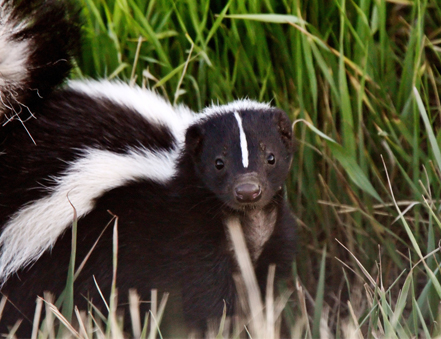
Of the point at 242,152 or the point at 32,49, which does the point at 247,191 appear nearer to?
the point at 242,152

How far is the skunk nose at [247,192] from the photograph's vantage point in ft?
9.86

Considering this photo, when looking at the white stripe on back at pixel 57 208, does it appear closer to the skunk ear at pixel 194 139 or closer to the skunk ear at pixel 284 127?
the skunk ear at pixel 194 139

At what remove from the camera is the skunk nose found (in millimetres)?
3004

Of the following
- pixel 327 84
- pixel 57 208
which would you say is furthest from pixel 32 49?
pixel 327 84

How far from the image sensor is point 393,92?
13.5ft

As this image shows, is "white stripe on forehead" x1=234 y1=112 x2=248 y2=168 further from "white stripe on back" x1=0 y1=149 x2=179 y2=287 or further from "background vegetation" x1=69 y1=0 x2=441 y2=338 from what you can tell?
"background vegetation" x1=69 y1=0 x2=441 y2=338

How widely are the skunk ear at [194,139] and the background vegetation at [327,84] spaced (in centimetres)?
60

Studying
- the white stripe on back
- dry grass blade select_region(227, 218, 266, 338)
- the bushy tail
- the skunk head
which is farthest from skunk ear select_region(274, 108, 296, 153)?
the bushy tail

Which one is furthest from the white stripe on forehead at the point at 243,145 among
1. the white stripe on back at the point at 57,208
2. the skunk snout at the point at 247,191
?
the white stripe on back at the point at 57,208

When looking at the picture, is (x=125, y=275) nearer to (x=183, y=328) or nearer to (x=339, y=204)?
(x=183, y=328)

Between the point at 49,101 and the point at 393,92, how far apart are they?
6.41ft

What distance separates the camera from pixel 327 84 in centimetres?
412

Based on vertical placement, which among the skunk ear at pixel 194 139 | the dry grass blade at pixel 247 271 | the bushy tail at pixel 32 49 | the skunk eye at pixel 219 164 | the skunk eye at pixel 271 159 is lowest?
the dry grass blade at pixel 247 271

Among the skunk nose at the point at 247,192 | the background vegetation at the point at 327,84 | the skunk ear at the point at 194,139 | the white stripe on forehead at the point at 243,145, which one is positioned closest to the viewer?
the skunk nose at the point at 247,192
